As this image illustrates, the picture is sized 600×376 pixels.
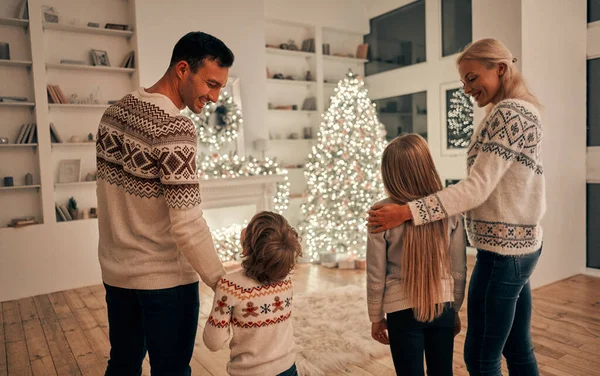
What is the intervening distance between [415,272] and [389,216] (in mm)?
209

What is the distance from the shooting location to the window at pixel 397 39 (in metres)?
6.46

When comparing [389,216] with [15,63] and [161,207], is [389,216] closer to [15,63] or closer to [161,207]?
[161,207]

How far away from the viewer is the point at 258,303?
1434 millimetres

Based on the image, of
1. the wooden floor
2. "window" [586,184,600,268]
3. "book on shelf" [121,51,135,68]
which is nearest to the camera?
the wooden floor

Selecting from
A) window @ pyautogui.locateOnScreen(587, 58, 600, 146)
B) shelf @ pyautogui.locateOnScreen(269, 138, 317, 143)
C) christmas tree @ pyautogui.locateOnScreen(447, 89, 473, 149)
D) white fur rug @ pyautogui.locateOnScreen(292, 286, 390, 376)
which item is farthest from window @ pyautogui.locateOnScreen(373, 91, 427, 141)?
white fur rug @ pyautogui.locateOnScreen(292, 286, 390, 376)

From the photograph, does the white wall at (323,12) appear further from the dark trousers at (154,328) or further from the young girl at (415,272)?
the dark trousers at (154,328)

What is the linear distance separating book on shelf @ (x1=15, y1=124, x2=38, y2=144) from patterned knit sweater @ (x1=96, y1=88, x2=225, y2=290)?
380 centimetres

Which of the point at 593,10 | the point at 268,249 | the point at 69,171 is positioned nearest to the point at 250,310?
the point at 268,249

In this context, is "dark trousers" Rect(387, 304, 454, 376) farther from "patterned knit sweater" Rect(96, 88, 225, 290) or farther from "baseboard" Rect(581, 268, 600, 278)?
"baseboard" Rect(581, 268, 600, 278)

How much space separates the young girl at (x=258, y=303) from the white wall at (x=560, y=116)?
336 centimetres

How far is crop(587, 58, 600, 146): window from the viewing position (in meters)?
4.43

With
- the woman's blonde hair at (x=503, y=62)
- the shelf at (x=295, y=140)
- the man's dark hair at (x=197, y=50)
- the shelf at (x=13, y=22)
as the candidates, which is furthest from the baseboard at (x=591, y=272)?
the shelf at (x=13, y=22)

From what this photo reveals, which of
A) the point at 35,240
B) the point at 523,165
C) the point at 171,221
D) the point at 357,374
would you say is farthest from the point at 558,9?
the point at 35,240

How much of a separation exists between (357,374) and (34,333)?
2.52 metres
